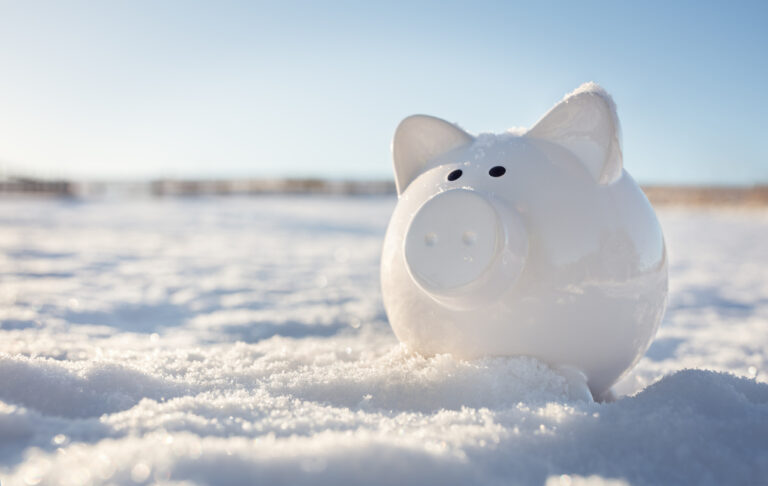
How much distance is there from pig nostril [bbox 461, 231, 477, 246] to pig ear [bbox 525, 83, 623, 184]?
585 mm

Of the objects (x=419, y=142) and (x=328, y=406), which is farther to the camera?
(x=419, y=142)

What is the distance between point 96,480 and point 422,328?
1253 mm

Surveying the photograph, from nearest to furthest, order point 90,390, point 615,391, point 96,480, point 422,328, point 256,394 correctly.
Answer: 1. point 96,480
2. point 90,390
3. point 256,394
4. point 422,328
5. point 615,391

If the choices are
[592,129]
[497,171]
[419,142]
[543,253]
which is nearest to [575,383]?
[543,253]

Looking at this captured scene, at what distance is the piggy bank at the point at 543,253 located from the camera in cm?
195

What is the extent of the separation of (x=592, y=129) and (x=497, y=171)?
0.39 m

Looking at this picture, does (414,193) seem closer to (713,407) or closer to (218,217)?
(713,407)

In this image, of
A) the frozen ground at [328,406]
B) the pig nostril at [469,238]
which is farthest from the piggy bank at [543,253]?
the frozen ground at [328,406]

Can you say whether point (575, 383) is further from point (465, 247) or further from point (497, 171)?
point (497, 171)

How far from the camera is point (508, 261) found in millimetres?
1933

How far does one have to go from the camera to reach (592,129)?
2.13m

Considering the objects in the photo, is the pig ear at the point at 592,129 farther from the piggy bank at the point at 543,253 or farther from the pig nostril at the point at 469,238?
the pig nostril at the point at 469,238

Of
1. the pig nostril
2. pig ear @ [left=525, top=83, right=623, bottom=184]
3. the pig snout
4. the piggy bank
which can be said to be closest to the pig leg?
the piggy bank

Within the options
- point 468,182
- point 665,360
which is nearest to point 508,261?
point 468,182
